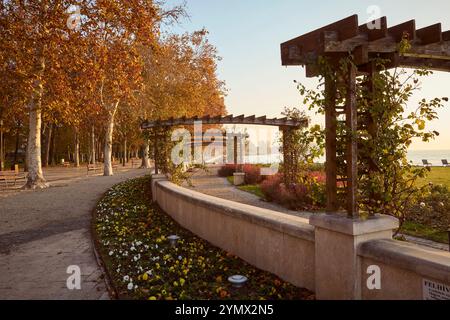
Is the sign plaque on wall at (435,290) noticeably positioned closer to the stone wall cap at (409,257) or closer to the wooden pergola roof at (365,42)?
the stone wall cap at (409,257)

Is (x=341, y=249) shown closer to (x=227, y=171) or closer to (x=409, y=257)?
(x=409, y=257)

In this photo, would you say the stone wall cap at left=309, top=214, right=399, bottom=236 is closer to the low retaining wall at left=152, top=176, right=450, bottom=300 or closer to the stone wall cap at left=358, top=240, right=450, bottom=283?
the low retaining wall at left=152, top=176, right=450, bottom=300

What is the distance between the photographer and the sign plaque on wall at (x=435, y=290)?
281cm

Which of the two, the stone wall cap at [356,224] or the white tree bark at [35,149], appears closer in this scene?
the stone wall cap at [356,224]

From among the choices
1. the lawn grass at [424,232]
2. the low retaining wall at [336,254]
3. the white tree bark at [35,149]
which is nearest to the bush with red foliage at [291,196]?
the lawn grass at [424,232]

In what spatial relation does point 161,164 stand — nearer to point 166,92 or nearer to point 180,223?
point 180,223

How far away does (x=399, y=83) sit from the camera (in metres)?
4.29

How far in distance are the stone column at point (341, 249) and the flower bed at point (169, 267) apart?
475 mm

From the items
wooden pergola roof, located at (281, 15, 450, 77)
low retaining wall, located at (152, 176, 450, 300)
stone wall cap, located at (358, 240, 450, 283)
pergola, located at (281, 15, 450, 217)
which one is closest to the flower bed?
low retaining wall, located at (152, 176, 450, 300)

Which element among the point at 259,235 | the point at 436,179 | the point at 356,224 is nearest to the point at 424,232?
the point at 259,235

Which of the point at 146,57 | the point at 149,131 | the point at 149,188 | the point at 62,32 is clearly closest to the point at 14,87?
the point at 62,32

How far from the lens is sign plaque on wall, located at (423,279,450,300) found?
2.81 metres

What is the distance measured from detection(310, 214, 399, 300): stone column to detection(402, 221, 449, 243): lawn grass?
16.1ft

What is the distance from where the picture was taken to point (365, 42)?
12.4ft
